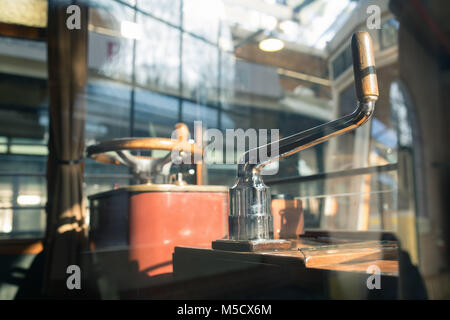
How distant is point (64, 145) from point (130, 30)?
49.4 inches

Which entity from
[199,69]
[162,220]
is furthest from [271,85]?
[162,220]

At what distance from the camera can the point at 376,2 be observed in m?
1.48

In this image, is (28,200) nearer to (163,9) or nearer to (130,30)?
(130,30)

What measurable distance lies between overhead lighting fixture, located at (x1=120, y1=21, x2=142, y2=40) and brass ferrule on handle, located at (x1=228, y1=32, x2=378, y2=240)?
2360mm

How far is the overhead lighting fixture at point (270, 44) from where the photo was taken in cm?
368

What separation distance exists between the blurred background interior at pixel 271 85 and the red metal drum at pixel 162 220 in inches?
17.2

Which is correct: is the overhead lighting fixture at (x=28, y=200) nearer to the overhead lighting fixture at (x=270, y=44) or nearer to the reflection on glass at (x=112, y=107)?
the reflection on glass at (x=112, y=107)

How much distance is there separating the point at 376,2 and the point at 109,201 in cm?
138

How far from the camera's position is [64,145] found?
2.00 metres

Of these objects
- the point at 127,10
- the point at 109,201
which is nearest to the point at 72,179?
the point at 109,201

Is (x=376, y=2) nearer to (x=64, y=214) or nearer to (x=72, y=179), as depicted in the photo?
(x=72, y=179)

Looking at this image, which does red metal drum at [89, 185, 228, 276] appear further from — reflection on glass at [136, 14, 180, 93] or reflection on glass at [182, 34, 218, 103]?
reflection on glass at [182, 34, 218, 103]

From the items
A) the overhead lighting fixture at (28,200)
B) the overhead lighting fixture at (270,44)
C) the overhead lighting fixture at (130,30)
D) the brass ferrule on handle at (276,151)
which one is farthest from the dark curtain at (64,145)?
the overhead lighting fixture at (270,44)

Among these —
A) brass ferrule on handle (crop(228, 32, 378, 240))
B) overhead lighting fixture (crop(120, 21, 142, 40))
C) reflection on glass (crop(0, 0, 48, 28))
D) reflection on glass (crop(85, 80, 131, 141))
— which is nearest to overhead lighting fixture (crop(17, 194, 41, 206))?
reflection on glass (crop(85, 80, 131, 141))
